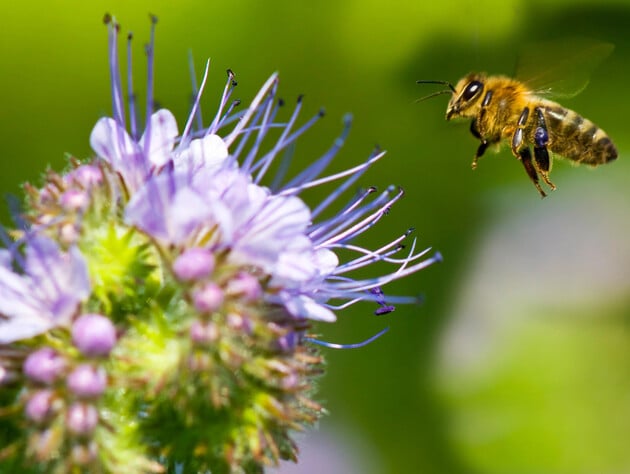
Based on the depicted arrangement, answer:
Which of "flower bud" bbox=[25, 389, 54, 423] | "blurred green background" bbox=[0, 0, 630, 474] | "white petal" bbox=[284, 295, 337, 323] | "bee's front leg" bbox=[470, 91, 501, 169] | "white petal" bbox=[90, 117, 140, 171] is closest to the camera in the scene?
"flower bud" bbox=[25, 389, 54, 423]

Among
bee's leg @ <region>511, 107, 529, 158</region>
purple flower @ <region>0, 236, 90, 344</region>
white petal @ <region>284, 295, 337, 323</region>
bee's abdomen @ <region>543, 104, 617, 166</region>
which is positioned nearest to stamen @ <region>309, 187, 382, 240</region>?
white petal @ <region>284, 295, 337, 323</region>

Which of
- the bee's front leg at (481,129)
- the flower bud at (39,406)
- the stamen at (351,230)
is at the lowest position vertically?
the flower bud at (39,406)

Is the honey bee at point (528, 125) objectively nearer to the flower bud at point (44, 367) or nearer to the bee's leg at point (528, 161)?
the bee's leg at point (528, 161)

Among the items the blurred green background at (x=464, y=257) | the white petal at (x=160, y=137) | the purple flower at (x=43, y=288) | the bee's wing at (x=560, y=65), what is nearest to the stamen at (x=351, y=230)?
the white petal at (x=160, y=137)

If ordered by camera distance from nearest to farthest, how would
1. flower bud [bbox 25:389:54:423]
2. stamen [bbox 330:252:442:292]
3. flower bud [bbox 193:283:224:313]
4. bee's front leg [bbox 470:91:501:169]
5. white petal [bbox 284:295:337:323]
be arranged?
flower bud [bbox 25:389:54:423] < flower bud [bbox 193:283:224:313] < white petal [bbox 284:295:337:323] < stamen [bbox 330:252:442:292] < bee's front leg [bbox 470:91:501:169]

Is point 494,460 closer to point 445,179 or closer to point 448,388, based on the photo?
point 448,388

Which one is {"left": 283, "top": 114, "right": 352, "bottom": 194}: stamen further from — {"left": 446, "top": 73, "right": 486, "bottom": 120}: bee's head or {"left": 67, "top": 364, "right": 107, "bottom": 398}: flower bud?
{"left": 446, "top": 73, "right": 486, "bottom": 120}: bee's head
